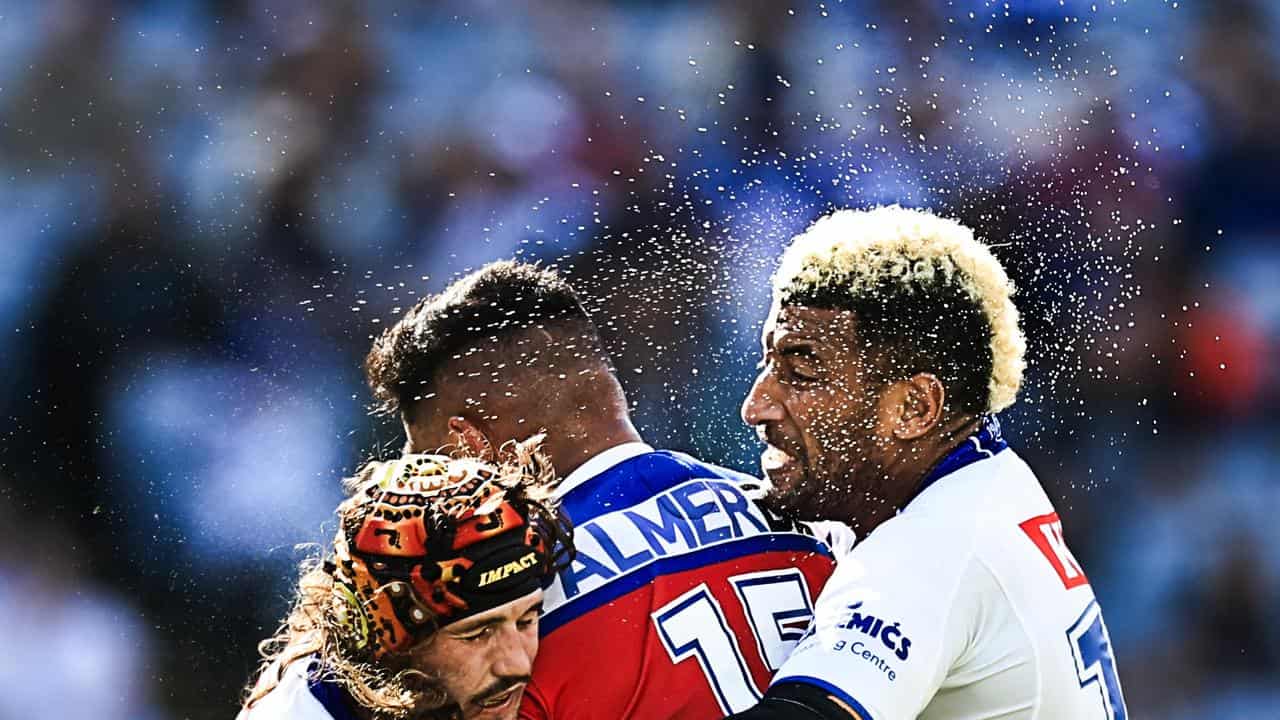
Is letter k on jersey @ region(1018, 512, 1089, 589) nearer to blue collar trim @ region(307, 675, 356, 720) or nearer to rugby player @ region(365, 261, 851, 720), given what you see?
rugby player @ region(365, 261, 851, 720)

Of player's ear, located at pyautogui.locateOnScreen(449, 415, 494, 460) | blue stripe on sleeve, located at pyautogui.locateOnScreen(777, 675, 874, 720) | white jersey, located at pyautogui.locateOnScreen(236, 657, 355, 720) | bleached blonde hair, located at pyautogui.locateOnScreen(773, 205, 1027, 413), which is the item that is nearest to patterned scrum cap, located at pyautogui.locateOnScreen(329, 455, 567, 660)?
white jersey, located at pyautogui.locateOnScreen(236, 657, 355, 720)

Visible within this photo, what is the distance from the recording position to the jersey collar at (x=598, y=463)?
120 inches

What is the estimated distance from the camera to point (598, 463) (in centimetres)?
307

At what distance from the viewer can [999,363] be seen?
3205mm

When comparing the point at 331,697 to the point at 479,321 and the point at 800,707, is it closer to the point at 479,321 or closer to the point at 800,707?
the point at 800,707

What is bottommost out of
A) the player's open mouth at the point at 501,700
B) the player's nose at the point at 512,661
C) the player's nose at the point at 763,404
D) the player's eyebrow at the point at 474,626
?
the player's open mouth at the point at 501,700

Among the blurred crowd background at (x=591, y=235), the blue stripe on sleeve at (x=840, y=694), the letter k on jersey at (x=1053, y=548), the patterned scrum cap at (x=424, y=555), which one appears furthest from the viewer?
the blurred crowd background at (x=591, y=235)

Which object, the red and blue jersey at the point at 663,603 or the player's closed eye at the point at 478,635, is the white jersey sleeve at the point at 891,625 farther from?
the player's closed eye at the point at 478,635

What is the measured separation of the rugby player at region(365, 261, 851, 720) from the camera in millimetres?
2781

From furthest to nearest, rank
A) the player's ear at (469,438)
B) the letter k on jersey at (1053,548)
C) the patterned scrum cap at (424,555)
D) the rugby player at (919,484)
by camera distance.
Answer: the player's ear at (469,438) < the letter k on jersey at (1053,548) < the rugby player at (919,484) < the patterned scrum cap at (424,555)

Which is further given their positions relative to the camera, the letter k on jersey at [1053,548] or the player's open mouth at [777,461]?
the player's open mouth at [777,461]

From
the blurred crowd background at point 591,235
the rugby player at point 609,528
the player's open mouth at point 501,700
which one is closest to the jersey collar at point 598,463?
the rugby player at point 609,528

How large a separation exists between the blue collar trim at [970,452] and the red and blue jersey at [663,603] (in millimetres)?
357

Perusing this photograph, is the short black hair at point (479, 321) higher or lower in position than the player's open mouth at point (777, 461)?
higher
